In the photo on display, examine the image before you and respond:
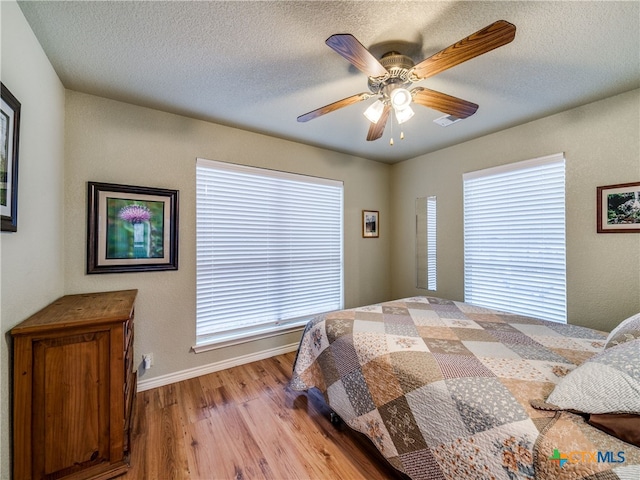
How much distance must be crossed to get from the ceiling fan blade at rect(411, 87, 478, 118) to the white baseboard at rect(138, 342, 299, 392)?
282 centimetres

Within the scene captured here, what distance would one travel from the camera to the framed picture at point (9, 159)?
3.80 feet

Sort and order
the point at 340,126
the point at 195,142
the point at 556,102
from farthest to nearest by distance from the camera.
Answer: the point at 340,126
the point at 195,142
the point at 556,102

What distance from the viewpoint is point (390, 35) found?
149 centimetres

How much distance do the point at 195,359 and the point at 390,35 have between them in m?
3.05

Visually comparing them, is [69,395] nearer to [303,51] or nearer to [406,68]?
[303,51]

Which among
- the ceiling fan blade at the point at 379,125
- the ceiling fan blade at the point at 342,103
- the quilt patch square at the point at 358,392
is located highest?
the ceiling fan blade at the point at 342,103

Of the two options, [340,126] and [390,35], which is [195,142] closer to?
[340,126]

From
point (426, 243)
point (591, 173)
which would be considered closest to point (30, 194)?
point (426, 243)

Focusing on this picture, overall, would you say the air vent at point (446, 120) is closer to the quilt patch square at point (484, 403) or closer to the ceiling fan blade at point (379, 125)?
the ceiling fan blade at point (379, 125)

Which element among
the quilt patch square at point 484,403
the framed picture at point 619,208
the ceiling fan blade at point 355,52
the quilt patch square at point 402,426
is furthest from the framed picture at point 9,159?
the framed picture at point 619,208

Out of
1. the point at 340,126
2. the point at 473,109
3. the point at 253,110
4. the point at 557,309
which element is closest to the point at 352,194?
the point at 340,126

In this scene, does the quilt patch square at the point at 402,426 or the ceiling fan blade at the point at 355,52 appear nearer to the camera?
the ceiling fan blade at the point at 355,52

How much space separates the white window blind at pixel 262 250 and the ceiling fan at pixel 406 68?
1235 mm

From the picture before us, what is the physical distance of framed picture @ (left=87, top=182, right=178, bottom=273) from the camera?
2.08 meters
